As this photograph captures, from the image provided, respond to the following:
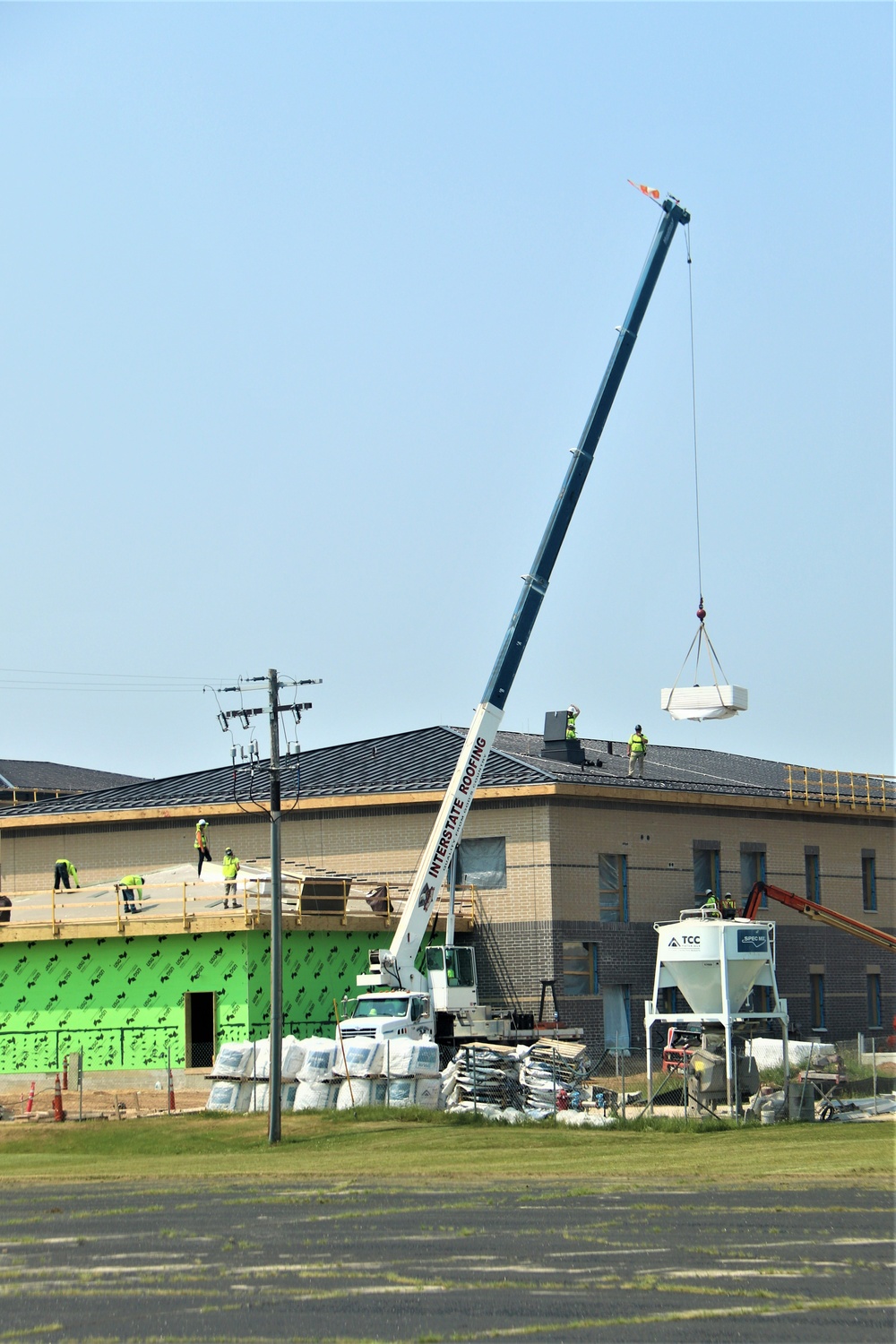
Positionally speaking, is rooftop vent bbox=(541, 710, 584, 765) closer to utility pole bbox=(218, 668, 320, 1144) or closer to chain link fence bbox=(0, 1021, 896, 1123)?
chain link fence bbox=(0, 1021, 896, 1123)

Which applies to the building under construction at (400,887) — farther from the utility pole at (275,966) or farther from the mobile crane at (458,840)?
the utility pole at (275,966)

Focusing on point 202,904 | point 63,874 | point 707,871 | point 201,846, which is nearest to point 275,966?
point 202,904

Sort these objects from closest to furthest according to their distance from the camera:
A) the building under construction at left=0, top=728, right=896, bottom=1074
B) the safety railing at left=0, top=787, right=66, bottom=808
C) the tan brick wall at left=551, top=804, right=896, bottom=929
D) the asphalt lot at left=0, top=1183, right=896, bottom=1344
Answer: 1. the asphalt lot at left=0, top=1183, right=896, bottom=1344
2. the building under construction at left=0, top=728, right=896, bottom=1074
3. the tan brick wall at left=551, top=804, right=896, bottom=929
4. the safety railing at left=0, top=787, right=66, bottom=808

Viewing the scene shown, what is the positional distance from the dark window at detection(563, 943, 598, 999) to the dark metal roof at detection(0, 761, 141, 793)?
39.4 meters

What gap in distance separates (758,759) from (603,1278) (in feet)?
179

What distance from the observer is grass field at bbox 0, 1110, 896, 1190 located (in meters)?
25.6

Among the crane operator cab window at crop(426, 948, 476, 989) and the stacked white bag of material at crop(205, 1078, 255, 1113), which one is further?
the crane operator cab window at crop(426, 948, 476, 989)

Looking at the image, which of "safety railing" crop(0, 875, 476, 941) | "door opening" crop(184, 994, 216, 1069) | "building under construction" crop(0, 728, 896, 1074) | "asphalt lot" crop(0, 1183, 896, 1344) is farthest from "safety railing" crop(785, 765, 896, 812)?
"asphalt lot" crop(0, 1183, 896, 1344)

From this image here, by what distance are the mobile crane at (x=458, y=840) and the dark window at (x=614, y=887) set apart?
5.34 metres

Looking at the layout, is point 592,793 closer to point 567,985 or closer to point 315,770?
point 567,985

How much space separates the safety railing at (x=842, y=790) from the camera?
5303 centimetres

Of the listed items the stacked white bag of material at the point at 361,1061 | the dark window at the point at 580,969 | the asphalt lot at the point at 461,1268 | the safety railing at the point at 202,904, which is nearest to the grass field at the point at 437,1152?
the stacked white bag of material at the point at 361,1061

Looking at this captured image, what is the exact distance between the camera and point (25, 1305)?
15.0 m

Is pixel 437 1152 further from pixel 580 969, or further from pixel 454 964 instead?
pixel 580 969
